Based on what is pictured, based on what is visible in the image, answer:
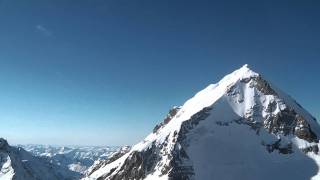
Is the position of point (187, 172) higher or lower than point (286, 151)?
lower

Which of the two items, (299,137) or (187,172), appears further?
(299,137)

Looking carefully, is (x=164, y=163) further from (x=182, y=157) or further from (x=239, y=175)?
(x=239, y=175)

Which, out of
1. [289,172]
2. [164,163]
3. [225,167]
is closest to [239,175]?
[225,167]

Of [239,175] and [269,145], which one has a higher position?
[269,145]

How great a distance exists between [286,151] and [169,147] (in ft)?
172

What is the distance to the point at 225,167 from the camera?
188m

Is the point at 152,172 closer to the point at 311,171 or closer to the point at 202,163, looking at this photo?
the point at 202,163

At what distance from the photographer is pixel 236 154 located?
19538cm

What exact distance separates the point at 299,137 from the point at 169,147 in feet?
198

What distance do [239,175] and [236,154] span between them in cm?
1467

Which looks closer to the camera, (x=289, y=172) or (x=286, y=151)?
(x=289, y=172)

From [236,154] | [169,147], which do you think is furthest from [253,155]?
[169,147]

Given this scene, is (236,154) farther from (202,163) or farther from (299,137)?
(299,137)

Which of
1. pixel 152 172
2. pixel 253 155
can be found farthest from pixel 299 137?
pixel 152 172
